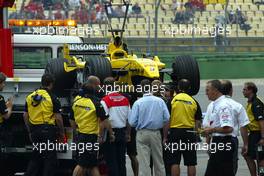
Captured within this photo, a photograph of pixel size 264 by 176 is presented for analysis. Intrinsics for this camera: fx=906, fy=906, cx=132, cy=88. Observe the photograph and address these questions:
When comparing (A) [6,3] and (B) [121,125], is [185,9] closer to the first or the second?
(A) [6,3]

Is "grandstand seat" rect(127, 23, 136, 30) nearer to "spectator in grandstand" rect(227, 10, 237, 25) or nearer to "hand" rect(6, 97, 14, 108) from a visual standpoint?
"spectator in grandstand" rect(227, 10, 237, 25)

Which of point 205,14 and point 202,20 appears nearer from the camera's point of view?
point 202,20

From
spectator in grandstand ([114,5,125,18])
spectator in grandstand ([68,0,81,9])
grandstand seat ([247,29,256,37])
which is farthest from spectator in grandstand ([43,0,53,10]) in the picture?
grandstand seat ([247,29,256,37])

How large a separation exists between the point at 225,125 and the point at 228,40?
Answer: 19.9 metres

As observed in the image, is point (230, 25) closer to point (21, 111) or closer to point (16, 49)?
point (16, 49)

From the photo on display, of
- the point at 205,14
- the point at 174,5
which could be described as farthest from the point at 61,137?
the point at 205,14

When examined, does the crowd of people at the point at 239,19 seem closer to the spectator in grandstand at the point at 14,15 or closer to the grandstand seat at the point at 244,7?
the grandstand seat at the point at 244,7

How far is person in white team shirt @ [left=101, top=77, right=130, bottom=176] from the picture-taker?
12398 mm

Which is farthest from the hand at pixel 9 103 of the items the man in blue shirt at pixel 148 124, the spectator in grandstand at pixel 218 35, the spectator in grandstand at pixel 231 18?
the spectator in grandstand at pixel 231 18

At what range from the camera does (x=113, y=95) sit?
488 inches

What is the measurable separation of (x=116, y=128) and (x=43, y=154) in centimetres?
109

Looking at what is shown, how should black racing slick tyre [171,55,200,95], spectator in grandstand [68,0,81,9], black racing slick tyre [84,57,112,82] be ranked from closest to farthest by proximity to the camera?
black racing slick tyre [84,57,112,82], black racing slick tyre [171,55,200,95], spectator in grandstand [68,0,81,9]

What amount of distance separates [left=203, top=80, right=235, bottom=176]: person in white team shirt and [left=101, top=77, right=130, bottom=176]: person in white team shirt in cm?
238

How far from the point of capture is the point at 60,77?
14938 millimetres
